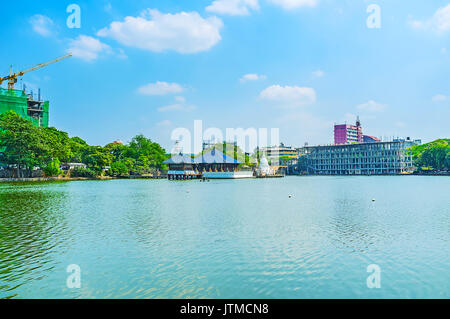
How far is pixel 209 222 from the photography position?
65.2 feet

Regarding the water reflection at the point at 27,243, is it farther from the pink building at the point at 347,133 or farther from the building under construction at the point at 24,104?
the pink building at the point at 347,133

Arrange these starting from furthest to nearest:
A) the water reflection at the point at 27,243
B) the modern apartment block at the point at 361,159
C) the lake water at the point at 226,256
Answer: the modern apartment block at the point at 361,159
the water reflection at the point at 27,243
the lake water at the point at 226,256

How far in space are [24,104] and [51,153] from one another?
17.8 m

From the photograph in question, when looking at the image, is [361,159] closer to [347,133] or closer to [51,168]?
[347,133]

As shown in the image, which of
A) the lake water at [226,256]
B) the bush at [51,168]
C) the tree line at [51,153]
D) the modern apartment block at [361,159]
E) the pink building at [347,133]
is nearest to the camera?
the lake water at [226,256]

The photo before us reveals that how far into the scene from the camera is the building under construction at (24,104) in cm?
7631

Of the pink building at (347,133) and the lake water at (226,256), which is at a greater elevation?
the pink building at (347,133)

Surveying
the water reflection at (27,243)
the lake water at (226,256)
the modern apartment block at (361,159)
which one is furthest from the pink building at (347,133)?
the water reflection at (27,243)

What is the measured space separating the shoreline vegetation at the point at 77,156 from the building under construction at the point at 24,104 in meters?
8.14

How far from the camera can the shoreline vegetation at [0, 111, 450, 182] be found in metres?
65.6

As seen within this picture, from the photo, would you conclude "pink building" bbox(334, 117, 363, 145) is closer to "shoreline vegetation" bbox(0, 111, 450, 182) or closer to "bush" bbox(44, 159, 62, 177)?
"shoreline vegetation" bbox(0, 111, 450, 182)

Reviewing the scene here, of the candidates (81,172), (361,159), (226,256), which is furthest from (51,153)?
(361,159)

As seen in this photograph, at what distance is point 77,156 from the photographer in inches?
3656
